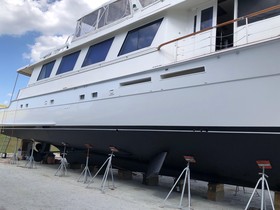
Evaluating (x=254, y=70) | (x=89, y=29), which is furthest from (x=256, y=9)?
(x=89, y=29)

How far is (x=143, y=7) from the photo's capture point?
6746mm

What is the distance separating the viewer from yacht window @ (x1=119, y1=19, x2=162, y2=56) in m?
6.30

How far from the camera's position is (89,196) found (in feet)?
18.1

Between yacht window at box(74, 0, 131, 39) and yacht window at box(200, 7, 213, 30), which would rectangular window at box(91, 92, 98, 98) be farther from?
yacht window at box(200, 7, 213, 30)

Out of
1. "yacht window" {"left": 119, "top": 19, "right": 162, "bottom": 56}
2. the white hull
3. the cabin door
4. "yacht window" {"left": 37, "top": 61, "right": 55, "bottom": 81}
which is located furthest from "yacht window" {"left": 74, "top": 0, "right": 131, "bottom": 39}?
the cabin door

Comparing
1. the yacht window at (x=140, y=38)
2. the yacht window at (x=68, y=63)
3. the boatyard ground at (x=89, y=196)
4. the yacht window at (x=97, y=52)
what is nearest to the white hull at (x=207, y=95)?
the yacht window at (x=140, y=38)

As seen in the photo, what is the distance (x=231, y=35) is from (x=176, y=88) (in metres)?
1.55

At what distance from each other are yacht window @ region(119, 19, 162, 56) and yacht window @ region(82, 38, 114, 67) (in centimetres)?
66

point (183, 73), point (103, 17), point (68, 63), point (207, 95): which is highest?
point (103, 17)

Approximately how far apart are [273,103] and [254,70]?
0.57 m

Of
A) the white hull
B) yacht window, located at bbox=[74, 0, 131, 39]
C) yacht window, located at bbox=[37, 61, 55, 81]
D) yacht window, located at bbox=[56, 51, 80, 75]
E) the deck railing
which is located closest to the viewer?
the white hull

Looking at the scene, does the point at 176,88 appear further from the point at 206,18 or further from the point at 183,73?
the point at 206,18

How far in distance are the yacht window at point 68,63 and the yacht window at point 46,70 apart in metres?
0.77

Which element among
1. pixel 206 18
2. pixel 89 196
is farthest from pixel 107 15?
pixel 89 196
